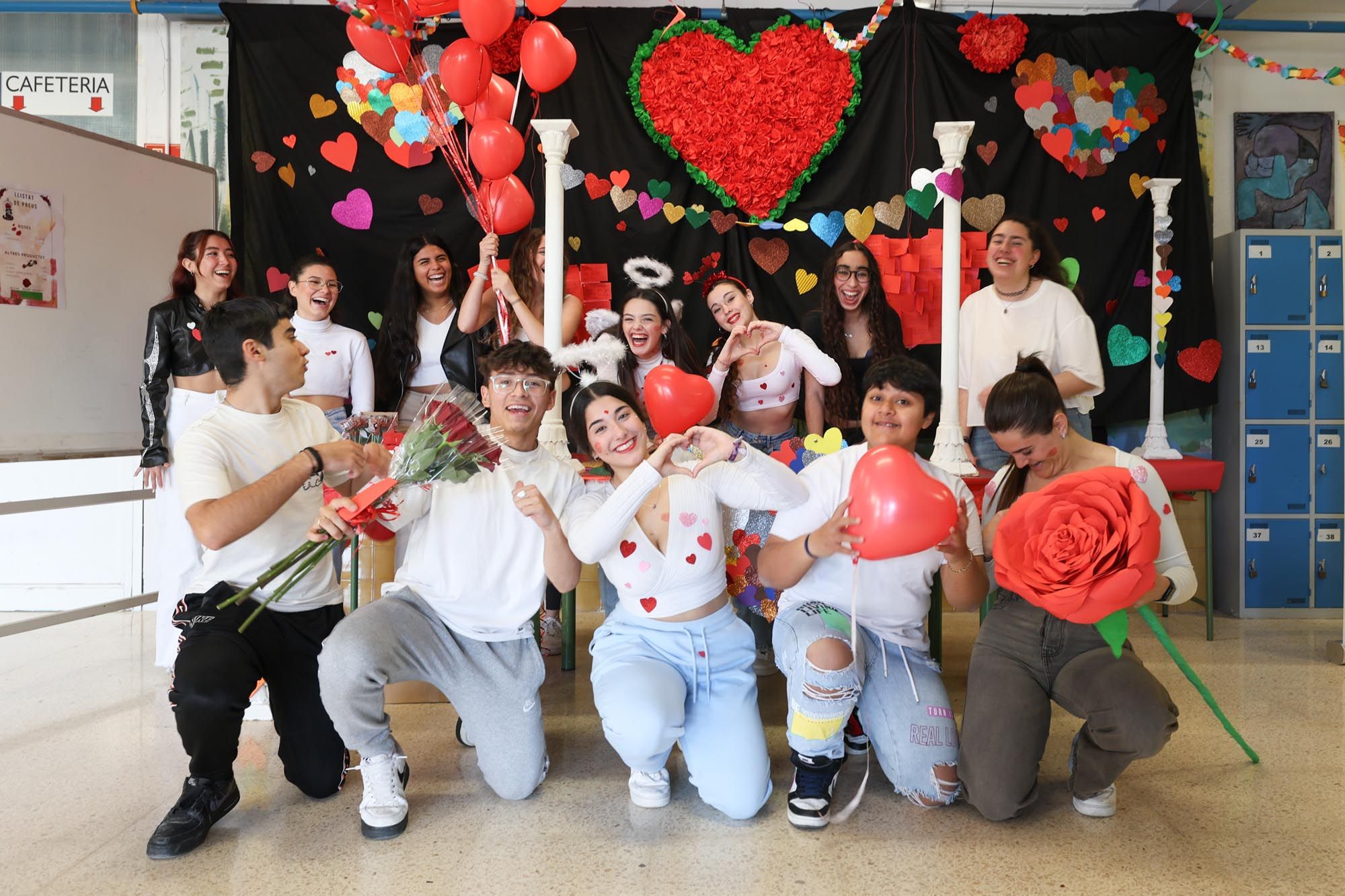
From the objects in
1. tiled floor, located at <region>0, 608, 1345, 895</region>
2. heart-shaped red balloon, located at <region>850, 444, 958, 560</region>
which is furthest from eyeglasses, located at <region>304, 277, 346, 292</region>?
heart-shaped red balloon, located at <region>850, 444, 958, 560</region>

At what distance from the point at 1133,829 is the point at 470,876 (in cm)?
136

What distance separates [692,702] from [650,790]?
0.21 m

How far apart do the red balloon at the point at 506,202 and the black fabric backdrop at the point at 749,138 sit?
2.53 ft

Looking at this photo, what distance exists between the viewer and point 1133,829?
2.05 m

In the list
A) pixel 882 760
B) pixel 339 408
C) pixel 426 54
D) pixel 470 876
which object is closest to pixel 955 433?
pixel 882 760

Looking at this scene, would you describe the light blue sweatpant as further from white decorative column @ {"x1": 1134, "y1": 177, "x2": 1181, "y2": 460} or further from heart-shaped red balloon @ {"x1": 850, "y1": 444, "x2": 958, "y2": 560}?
white decorative column @ {"x1": 1134, "y1": 177, "x2": 1181, "y2": 460}

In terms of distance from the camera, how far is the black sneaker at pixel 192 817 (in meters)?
1.92

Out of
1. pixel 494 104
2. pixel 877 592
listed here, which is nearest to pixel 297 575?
pixel 877 592

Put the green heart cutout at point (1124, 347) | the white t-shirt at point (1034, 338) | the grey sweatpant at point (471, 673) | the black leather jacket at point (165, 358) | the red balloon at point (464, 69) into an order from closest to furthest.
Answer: the grey sweatpant at point (471, 673) < the red balloon at point (464, 69) < the black leather jacket at point (165, 358) < the white t-shirt at point (1034, 338) < the green heart cutout at point (1124, 347)

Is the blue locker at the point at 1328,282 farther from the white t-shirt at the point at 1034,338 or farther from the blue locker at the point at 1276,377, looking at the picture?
the white t-shirt at the point at 1034,338

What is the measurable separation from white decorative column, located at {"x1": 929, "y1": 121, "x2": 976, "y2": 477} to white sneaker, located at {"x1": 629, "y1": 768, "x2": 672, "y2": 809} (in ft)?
4.38

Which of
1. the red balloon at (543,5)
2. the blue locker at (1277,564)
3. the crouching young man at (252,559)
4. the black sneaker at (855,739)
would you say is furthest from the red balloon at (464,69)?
the blue locker at (1277,564)

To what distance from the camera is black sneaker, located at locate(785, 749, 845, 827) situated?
2.06 metres

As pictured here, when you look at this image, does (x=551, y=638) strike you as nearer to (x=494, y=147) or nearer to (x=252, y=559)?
(x=252, y=559)
